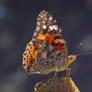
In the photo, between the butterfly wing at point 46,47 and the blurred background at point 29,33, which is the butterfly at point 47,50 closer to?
the butterfly wing at point 46,47

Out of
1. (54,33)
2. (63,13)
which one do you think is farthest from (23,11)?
(54,33)

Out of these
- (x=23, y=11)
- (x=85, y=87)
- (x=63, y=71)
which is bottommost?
(x=85, y=87)

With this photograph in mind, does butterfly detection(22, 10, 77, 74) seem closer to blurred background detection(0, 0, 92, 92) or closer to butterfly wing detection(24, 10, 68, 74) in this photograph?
butterfly wing detection(24, 10, 68, 74)

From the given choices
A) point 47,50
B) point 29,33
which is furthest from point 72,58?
point 29,33

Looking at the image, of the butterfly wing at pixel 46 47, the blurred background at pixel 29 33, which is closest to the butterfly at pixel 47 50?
the butterfly wing at pixel 46 47

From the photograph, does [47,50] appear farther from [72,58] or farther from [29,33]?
[29,33]

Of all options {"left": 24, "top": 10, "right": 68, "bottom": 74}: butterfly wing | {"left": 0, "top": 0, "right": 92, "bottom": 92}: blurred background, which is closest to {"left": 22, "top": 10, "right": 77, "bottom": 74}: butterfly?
{"left": 24, "top": 10, "right": 68, "bottom": 74}: butterfly wing

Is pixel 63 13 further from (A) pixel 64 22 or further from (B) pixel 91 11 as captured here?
(B) pixel 91 11
